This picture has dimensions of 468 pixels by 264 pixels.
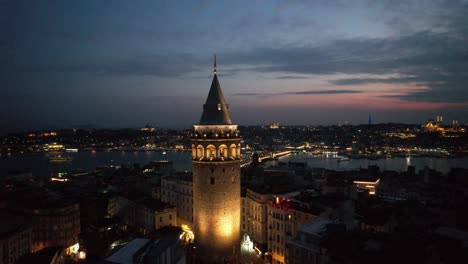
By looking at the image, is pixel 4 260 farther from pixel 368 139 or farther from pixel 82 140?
pixel 82 140

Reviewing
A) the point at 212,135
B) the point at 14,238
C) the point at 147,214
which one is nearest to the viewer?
the point at 212,135

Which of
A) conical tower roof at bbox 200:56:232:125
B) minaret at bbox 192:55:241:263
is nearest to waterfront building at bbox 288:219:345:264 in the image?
minaret at bbox 192:55:241:263

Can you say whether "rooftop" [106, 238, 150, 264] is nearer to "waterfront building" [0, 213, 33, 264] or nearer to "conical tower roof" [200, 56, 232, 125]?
"conical tower roof" [200, 56, 232, 125]

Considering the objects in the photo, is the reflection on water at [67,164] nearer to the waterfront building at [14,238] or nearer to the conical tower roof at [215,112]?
the waterfront building at [14,238]

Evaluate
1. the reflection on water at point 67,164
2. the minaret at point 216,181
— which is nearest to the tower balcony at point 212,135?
the minaret at point 216,181

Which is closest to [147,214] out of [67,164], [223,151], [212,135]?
[223,151]

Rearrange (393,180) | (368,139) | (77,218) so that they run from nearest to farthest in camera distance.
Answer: (77,218) < (393,180) < (368,139)

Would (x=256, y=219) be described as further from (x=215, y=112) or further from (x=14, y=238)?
(x=14, y=238)

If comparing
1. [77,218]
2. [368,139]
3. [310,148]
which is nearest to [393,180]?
[77,218]
